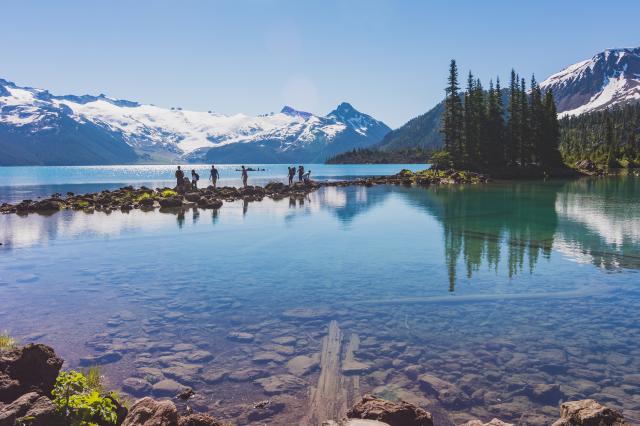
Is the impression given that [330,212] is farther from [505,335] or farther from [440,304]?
[505,335]

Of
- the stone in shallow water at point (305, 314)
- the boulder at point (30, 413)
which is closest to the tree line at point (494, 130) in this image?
the stone in shallow water at point (305, 314)

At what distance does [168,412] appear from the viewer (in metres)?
6.98

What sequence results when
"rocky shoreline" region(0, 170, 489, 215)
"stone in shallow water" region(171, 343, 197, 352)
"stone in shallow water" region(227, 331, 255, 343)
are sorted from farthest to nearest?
"rocky shoreline" region(0, 170, 489, 215)
"stone in shallow water" region(227, 331, 255, 343)
"stone in shallow water" region(171, 343, 197, 352)

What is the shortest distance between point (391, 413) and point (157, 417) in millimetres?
3494

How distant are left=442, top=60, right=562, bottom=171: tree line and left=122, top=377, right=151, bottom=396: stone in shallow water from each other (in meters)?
102

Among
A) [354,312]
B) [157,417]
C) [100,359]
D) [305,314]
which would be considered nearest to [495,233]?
[354,312]

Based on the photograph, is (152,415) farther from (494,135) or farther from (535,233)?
(494,135)

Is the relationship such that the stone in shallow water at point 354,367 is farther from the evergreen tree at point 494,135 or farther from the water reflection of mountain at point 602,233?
the evergreen tree at point 494,135

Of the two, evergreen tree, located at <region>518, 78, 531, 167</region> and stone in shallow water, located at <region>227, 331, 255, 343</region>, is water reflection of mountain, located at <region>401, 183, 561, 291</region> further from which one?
evergreen tree, located at <region>518, 78, 531, 167</region>

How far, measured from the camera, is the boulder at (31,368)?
27.1ft

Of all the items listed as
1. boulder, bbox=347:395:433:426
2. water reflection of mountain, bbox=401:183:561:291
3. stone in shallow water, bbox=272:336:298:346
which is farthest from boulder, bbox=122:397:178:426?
water reflection of mountain, bbox=401:183:561:291

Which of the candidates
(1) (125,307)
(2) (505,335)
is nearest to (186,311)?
(1) (125,307)

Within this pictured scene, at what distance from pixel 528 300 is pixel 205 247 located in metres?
16.4

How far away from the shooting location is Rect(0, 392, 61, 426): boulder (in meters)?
6.54
